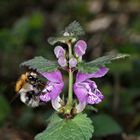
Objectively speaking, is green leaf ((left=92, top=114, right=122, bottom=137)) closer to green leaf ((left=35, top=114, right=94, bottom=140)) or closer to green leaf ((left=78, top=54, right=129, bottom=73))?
green leaf ((left=35, top=114, right=94, bottom=140))

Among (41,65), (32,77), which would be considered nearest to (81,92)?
(41,65)

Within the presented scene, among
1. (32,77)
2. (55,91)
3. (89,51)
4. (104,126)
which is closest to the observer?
(55,91)

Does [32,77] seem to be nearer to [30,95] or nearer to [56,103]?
[30,95]

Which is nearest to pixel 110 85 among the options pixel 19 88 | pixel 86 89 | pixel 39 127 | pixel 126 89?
pixel 126 89

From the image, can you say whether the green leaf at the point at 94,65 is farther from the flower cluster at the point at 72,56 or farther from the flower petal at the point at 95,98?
the flower petal at the point at 95,98

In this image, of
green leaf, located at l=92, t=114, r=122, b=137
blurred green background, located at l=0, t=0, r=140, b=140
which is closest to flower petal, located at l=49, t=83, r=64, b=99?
blurred green background, located at l=0, t=0, r=140, b=140

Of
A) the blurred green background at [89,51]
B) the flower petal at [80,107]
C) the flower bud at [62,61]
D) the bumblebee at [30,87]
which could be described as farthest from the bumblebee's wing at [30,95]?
the flower bud at [62,61]
